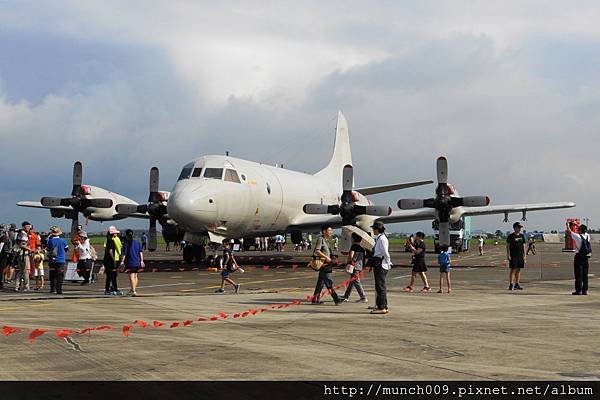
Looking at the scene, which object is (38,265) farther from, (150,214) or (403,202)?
(403,202)

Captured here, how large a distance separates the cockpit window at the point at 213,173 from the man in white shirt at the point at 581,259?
1524 cm

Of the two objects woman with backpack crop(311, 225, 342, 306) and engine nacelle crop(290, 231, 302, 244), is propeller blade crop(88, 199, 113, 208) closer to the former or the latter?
engine nacelle crop(290, 231, 302, 244)

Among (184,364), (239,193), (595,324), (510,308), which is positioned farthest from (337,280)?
(184,364)

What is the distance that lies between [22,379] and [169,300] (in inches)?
369

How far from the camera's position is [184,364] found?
8477 millimetres

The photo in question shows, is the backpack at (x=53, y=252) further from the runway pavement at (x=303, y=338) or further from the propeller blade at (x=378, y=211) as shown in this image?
the propeller blade at (x=378, y=211)

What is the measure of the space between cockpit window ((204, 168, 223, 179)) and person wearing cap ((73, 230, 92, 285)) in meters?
7.59

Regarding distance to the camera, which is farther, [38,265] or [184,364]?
[38,265]

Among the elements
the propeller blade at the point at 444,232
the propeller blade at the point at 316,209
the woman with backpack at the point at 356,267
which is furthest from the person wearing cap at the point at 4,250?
the propeller blade at the point at 444,232

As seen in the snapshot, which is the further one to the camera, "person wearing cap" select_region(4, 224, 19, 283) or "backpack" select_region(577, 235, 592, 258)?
"person wearing cap" select_region(4, 224, 19, 283)

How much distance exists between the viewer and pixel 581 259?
18.5 metres

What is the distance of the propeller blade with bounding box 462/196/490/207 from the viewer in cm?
3253

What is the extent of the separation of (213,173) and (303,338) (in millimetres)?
19307

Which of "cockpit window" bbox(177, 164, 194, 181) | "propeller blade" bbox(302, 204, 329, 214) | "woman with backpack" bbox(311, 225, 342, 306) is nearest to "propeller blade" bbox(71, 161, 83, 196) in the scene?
"cockpit window" bbox(177, 164, 194, 181)
